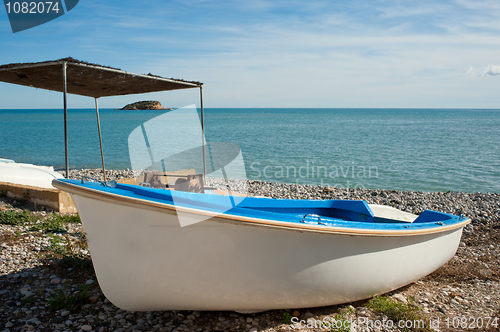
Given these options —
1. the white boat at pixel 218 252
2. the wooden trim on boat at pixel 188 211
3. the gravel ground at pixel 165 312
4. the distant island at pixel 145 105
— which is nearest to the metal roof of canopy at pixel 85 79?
the distant island at pixel 145 105

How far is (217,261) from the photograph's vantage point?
308 centimetres

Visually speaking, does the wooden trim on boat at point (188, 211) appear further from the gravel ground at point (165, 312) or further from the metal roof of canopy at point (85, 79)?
the metal roof of canopy at point (85, 79)

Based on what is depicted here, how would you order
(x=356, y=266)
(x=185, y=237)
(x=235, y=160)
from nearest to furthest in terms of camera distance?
(x=185, y=237) → (x=356, y=266) → (x=235, y=160)

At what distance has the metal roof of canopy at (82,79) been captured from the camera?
3957mm

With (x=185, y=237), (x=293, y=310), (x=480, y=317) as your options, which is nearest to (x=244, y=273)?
(x=185, y=237)

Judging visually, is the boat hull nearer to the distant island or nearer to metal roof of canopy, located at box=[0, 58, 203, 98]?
metal roof of canopy, located at box=[0, 58, 203, 98]

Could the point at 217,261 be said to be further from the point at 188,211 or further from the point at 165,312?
the point at 165,312

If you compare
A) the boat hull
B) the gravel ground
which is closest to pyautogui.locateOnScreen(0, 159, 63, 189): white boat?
the gravel ground

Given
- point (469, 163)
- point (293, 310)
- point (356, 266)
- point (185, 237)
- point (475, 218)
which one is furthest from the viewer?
point (469, 163)

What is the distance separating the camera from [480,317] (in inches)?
139

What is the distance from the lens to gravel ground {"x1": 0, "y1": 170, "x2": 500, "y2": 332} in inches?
135

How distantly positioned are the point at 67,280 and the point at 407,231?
431 centimetres

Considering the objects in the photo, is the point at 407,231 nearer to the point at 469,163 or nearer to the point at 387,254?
the point at 387,254

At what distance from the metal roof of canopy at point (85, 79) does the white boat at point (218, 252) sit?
6.02 ft
